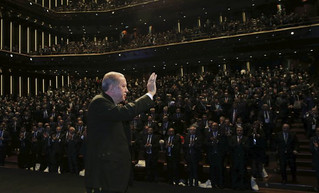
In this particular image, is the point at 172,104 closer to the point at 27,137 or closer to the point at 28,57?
the point at 27,137

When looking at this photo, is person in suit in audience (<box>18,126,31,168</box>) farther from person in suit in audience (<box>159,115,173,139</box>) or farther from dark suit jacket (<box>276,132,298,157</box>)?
dark suit jacket (<box>276,132,298,157</box>)

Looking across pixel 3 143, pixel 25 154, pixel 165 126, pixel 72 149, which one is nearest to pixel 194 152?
pixel 165 126

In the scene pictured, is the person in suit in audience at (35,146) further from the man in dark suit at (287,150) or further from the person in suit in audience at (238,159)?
the man in dark suit at (287,150)

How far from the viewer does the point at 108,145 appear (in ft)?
6.41

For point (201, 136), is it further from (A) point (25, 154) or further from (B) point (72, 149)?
(A) point (25, 154)

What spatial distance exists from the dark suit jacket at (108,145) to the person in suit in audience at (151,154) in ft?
17.3

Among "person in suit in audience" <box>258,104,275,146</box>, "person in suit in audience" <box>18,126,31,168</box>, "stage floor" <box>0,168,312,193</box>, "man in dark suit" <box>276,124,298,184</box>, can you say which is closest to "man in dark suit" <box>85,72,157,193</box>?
"stage floor" <box>0,168,312,193</box>

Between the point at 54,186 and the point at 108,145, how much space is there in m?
4.42

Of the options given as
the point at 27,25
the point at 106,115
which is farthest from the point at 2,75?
the point at 106,115

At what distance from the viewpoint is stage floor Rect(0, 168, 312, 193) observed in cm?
539

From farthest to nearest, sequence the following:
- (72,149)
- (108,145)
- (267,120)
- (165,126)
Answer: (165,126)
(267,120)
(72,149)
(108,145)

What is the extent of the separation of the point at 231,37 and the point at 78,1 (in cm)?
1782

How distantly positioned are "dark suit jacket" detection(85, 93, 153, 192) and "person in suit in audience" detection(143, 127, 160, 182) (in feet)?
17.3

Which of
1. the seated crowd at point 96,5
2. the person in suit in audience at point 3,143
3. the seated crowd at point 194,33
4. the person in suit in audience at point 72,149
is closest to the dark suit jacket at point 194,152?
the person in suit in audience at point 72,149
